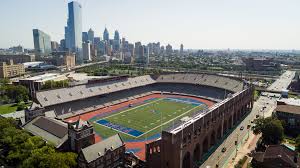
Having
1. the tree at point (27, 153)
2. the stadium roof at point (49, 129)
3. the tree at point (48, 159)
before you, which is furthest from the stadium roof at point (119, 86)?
the tree at point (48, 159)

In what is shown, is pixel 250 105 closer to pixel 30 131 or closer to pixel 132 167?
pixel 132 167

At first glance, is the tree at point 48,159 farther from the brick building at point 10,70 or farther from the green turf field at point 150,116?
the brick building at point 10,70

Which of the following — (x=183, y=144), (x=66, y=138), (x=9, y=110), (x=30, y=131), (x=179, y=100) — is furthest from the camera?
(x=179, y=100)

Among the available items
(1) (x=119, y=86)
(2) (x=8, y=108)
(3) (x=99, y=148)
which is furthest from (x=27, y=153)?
(1) (x=119, y=86)

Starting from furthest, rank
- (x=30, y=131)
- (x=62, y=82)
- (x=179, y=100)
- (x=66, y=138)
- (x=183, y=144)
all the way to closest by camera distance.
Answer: (x=62, y=82), (x=179, y=100), (x=30, y=131), (x=66, y=138), (x=183, y=144)

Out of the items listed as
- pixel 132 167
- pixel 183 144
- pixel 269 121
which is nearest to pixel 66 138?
pixel 132 167

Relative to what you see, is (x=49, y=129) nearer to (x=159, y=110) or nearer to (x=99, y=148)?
(x=99, y=148)

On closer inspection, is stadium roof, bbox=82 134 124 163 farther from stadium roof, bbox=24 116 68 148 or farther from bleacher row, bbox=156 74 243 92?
bleacher row, bbox=156 74 243 92
